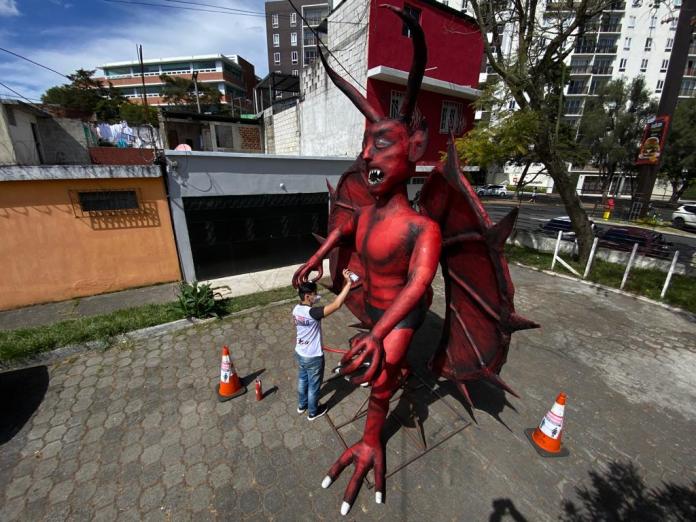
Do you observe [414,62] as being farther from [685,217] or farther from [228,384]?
[685,217]

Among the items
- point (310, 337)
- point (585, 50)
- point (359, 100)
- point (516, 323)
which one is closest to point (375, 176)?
point (359, 100)

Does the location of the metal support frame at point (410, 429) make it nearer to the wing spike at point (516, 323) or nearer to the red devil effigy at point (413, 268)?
the red devil effigy at point (413, 268)

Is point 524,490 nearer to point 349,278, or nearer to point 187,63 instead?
point 349,278

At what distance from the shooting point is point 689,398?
13.9 ft

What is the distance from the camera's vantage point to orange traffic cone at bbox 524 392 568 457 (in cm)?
328

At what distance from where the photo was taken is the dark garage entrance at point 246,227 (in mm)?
8188

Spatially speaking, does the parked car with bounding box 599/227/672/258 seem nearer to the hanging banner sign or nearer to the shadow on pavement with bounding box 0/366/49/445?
the hanging banner sign

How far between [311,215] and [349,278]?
7.00m

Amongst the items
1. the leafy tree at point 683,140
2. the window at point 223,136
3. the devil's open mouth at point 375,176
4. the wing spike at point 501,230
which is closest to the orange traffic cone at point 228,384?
the devil's open mouth at point 375,176

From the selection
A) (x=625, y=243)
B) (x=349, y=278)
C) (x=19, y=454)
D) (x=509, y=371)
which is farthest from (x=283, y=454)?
(x=625, y=243)

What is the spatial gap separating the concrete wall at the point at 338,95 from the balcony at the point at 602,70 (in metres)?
46.6

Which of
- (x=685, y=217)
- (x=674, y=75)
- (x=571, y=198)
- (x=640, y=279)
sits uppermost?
(x=674, y=75)

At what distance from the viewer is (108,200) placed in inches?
279

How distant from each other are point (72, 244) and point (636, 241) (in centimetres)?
1619
